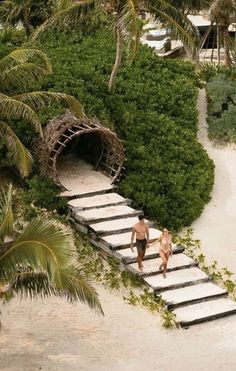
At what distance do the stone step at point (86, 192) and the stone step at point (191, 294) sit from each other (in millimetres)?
5189

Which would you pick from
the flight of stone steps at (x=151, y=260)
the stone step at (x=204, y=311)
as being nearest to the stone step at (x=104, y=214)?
the flight of stone steps at (x=151, y=260)

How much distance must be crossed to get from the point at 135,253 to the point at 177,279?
1.46 metres

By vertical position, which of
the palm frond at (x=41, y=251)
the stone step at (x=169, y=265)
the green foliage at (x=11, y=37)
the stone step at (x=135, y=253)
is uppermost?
the green foliage at (x=11, y=37)

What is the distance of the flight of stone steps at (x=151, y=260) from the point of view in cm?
2006

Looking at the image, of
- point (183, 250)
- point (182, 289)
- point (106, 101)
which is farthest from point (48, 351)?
point (106, 101)

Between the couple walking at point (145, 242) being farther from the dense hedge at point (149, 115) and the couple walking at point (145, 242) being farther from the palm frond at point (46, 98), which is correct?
the palm frond at point (46, 98)

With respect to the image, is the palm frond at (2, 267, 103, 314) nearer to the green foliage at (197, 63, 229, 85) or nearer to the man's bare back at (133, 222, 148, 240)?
the man's bare back at (133, 222, 148, 240)

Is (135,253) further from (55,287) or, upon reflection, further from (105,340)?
(55,287)

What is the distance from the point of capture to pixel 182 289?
→ 67.9 ft

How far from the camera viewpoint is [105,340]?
62.2 ft

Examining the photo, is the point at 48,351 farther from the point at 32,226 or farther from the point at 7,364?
the point at 32,226

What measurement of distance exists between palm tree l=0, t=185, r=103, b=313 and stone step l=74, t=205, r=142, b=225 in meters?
6.87

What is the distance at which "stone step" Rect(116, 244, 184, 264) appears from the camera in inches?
845

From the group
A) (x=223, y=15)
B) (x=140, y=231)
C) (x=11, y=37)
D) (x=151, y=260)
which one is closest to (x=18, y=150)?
(x=140, y=231)
